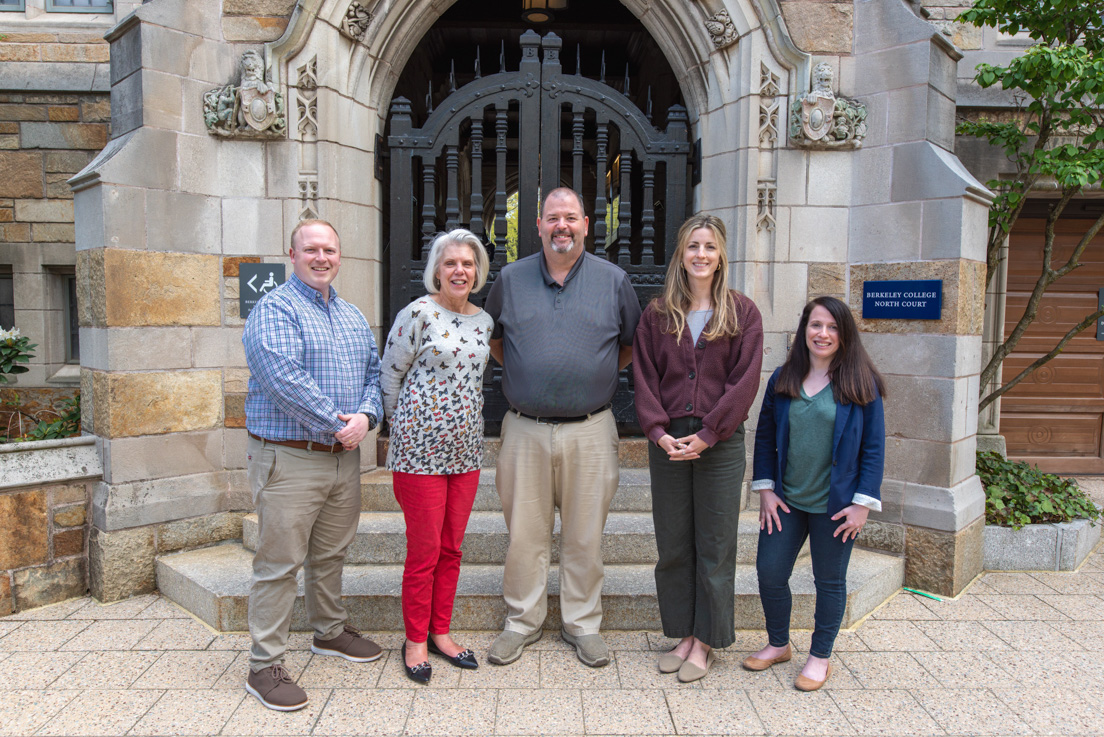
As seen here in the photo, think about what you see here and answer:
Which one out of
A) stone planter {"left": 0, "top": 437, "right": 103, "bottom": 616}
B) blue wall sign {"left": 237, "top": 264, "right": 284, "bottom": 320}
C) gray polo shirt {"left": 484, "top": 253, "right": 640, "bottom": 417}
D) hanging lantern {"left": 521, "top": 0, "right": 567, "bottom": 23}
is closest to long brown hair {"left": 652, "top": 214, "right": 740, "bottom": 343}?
gray polo shirt {"left": 484, "top": 253, "right": 640, "bottom": 417}

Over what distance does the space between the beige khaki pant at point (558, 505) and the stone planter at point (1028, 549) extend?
2.64m

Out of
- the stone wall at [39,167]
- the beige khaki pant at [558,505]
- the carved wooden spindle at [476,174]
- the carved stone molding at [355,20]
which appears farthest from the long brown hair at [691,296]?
the stone wall at [39,167]

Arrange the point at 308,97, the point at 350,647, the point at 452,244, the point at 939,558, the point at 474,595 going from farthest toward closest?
1. the point at 308,97
2. the point at 939,558
3. the point at 474,595
4. the point at 350,647
5. the point at 452,244

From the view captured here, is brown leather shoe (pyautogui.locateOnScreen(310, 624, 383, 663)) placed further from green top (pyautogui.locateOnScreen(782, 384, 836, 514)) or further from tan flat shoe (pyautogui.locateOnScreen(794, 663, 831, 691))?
green top (pyautogui.locateOnScreen(782, 384, 836, 514))

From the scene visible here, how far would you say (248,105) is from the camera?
3.88 m

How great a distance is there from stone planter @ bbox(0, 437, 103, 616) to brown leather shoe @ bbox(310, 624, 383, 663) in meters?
1.67

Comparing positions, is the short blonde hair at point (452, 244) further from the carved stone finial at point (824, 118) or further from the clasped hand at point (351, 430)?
the carved stone finial at point (824, 118)

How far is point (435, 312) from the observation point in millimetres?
2814

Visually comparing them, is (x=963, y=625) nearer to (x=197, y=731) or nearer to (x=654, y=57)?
(x=197, y=731)

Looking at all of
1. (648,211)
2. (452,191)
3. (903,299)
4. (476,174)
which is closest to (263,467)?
(452,191)

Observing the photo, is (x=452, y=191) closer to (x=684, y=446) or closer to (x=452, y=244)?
(x=452, y=244)

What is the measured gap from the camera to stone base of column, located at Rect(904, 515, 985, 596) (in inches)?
150

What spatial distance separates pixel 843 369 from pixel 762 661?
126 cm

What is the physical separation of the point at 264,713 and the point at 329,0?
3.53 meters
